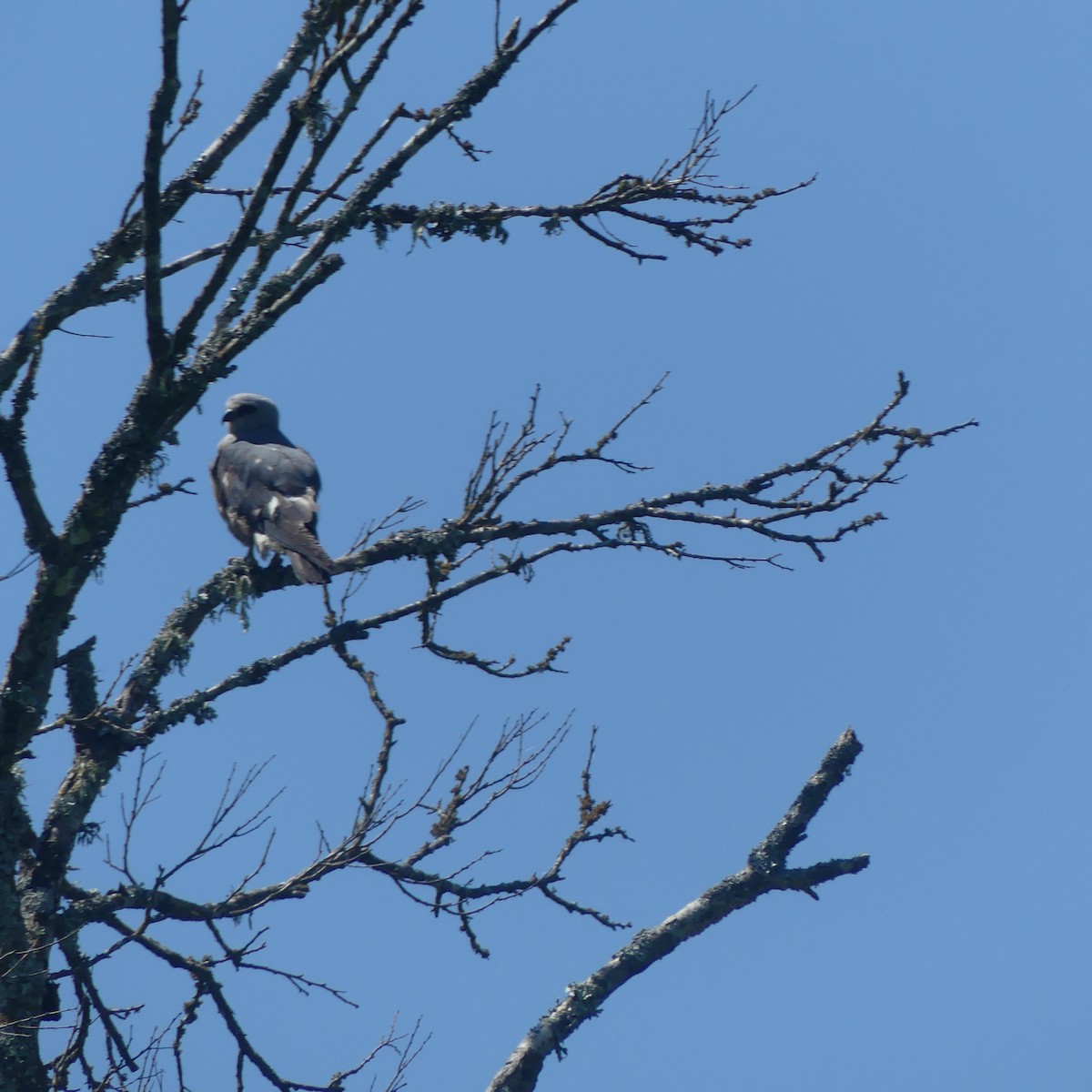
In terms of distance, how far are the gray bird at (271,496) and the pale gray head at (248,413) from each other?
117 mm

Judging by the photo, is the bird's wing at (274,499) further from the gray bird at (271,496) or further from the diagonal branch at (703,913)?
the diagonal branch at (703,913)

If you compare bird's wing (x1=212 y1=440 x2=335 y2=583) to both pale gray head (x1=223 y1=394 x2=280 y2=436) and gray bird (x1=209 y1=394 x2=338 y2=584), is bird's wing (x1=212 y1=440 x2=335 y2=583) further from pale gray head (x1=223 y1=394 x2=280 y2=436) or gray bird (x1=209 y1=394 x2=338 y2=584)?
pale gray head (x1=223 y1=394 x2=280 y2=436)

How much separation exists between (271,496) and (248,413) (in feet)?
6.87

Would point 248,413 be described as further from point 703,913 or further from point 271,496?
point 703,913

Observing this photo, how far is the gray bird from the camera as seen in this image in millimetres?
5968

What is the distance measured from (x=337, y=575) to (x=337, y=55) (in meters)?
2.35

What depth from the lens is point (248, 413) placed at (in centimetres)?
880

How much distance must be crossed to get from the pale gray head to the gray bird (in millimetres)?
117

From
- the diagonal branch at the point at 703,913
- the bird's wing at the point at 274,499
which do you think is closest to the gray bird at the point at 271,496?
the bird's wing at the point at 274,499

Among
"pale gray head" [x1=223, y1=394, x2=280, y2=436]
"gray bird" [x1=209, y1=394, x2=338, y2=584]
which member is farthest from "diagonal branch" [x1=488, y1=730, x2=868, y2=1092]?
"pale gray head" [x1=223, y1=394, x2=280, y2=436]

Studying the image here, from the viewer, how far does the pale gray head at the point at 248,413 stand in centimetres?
877

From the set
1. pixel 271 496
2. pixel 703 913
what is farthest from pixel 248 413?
pixel 703 913

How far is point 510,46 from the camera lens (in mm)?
4711

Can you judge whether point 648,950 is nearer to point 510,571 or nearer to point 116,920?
point 510,571
